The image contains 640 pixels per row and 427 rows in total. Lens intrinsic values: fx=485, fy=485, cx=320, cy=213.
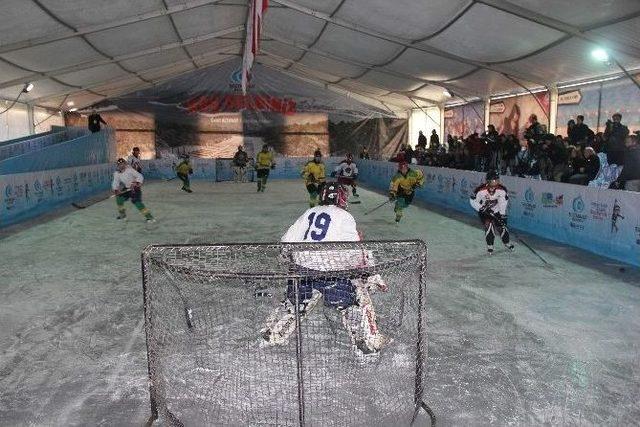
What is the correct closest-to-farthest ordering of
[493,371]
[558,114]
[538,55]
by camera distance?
[493,371] < [538,55] < [558,114]

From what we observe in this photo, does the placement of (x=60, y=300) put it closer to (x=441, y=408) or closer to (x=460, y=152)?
(x=441, y=408)

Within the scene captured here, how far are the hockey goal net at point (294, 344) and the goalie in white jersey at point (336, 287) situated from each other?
1 centimetres

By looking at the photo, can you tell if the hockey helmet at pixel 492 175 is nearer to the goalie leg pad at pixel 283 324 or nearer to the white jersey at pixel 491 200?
the white jersey at pixel 491 200

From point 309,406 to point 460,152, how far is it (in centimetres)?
1567

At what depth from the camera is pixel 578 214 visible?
10.0 metres

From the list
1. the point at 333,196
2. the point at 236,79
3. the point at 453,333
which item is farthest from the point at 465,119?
the point at 333,196

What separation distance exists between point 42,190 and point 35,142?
5547mm

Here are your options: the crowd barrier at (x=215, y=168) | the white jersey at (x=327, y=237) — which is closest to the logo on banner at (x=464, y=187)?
the white jersey at (x=327, y=237)

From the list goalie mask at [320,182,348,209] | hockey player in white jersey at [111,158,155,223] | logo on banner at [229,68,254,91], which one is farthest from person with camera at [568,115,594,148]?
logo on banner at [229,68,254,91]

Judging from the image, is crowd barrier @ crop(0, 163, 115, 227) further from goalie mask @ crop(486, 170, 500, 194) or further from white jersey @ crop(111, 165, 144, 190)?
goalie mask @ crop(486, 170, 500, 194)

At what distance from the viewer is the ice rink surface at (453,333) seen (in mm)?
3939

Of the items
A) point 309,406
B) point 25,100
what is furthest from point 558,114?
point 25,100

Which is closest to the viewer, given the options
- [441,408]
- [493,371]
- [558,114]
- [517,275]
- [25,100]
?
[441,408]

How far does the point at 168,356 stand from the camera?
4758 mm
